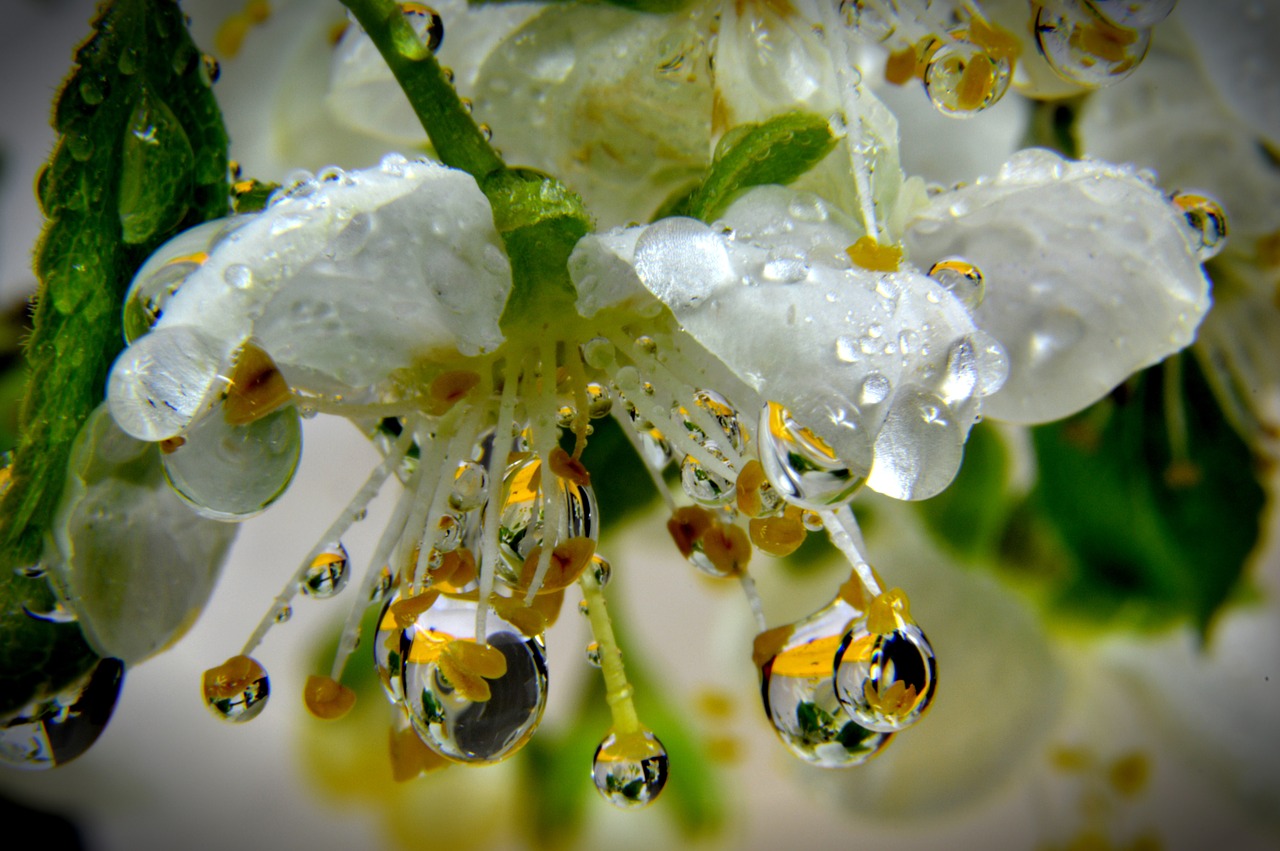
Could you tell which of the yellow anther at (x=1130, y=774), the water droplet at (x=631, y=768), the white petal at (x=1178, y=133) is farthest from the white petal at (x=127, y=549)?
the yellow anther at (x=1130, y=774)

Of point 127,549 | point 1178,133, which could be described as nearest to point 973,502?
point 1178,133

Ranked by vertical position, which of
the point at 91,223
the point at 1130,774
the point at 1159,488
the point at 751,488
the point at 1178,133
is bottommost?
the point at 1130,774

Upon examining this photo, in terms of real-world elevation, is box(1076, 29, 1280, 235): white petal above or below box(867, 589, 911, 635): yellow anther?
below

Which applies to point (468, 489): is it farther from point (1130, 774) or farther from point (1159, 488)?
point (1130, 774)

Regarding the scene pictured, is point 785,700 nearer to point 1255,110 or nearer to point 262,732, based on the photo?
point 1255,110

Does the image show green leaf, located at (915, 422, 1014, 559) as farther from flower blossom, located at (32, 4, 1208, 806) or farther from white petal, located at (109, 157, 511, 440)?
white petal, located at (109, 157, 511, 440)

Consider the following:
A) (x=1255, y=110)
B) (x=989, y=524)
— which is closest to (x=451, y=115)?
(x=1255, y=110)

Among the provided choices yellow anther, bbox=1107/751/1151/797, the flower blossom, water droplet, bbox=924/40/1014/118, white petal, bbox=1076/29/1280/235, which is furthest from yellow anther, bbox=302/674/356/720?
yellow anther, bbox=1107/751/1151/797

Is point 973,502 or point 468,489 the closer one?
point 468,489
